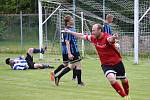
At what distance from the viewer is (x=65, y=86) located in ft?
48.9

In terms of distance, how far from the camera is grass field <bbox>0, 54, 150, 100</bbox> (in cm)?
1269

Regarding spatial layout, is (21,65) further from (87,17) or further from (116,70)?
(87,17)

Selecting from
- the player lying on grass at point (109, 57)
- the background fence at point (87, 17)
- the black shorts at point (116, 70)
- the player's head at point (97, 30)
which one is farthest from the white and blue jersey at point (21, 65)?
the player's head at point (97, 30)

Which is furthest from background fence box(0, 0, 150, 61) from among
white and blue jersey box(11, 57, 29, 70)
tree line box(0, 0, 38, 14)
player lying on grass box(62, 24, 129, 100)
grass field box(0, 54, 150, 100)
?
player lying on grass box(62, 24, 129, 100)

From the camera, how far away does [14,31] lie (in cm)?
3725

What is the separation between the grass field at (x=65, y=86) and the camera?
12688 millimetres

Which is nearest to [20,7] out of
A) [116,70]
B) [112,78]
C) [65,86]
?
[65,86]

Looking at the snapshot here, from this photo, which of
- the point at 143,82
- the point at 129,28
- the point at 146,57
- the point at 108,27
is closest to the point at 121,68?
the point at 143,82

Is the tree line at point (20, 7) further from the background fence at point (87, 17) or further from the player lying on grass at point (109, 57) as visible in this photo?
the player lying on grass at point (109, 57)

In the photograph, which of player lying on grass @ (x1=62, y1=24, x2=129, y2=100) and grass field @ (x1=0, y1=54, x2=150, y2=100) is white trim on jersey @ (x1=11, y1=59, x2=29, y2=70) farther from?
player lying on grass @ (x1=62, y1=24, x2=129, y2=100)

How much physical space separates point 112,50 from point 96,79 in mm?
5078

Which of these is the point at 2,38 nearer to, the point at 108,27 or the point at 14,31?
the point at 14,31

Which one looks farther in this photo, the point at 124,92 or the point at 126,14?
the point at 126,14

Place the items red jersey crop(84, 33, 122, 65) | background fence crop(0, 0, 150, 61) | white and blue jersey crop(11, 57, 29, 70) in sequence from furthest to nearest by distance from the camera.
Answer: background fence crop(0, 0, 150, 61), white and blue jersey crop(11, 57, 29, 70), red jersey crop(84, 33, 122, 65)
